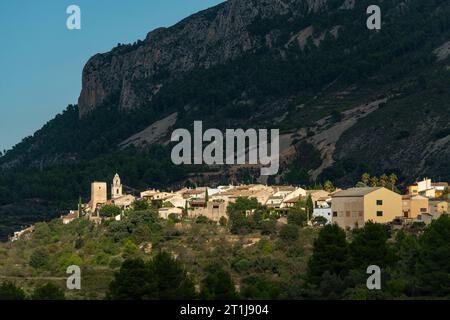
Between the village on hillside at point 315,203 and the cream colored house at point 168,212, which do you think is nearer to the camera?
the village on hillside at point 315,203

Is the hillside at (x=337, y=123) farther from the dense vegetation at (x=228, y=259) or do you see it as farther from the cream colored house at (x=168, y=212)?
the dense vegetation at (x=228, y=259)

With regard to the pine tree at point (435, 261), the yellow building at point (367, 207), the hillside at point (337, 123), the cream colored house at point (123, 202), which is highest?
the hillside at point (337, 123)

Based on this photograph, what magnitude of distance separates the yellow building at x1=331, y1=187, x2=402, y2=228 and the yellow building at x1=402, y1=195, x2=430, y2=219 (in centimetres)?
72

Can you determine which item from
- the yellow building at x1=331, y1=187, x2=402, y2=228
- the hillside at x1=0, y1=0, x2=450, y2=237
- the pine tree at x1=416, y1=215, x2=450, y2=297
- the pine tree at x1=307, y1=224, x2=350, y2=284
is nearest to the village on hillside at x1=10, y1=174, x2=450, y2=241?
the yellow building at x1=331, y1=187, x2=402, y2=228

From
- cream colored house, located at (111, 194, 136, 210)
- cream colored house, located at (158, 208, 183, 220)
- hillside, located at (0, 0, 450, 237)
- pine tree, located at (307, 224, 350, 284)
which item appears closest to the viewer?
pine tree, located at (307, 224, 350, 284)

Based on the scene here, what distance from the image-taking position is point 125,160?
163 m

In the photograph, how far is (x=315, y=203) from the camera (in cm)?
8944

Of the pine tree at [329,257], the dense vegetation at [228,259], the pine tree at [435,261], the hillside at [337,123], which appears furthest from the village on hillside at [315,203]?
the hillside at [337,123]

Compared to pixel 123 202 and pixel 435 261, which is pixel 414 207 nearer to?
pixel 435 261

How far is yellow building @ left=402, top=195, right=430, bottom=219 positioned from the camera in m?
82.0

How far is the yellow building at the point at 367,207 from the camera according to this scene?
80.6 m

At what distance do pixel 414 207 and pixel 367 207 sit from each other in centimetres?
355

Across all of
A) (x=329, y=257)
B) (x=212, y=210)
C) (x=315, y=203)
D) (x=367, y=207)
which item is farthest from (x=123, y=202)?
(x=329, y=257)

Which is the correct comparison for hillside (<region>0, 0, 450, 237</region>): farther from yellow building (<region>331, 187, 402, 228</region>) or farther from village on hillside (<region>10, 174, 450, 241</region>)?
yellow building (<region>331, 187, 402, 228</region>)
